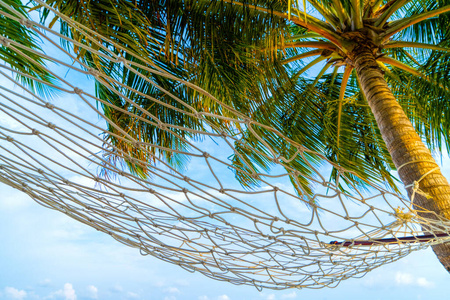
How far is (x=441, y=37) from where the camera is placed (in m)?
2.51

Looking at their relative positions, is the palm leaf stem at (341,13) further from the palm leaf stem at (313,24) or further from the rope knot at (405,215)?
the rope knot at (405,215)

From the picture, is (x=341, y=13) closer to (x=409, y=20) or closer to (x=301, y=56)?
(x=409, y=20)

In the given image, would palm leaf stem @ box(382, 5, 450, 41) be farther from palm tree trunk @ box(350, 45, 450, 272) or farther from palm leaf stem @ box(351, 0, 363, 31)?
palm tree trunk @ box(350, 45, 450, 272)

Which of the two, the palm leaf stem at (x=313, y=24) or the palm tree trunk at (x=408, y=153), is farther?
the palm leaf stem at (x=313, y=24)

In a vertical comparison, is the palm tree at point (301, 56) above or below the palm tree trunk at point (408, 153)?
above

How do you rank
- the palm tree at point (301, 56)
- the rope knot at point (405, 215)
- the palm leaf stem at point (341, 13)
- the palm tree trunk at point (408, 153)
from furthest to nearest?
the palm leaf stem at point (341, 13), the palm tree at point (301, 56), the palm tree trunk at point (408, 153), the rope knot at point (405, 215)

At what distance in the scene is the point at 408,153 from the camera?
5.29ft

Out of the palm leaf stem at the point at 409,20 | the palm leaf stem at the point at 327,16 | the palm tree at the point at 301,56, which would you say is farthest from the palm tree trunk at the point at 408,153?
the palm leaf stem at the point at 327,16

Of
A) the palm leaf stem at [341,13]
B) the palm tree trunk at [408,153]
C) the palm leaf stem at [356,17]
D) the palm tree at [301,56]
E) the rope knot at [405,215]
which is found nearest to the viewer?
the rope knot at [405,215]

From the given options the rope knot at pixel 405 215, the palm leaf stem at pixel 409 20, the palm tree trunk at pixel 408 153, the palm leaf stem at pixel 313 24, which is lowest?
the rope knot at pixel 405 215

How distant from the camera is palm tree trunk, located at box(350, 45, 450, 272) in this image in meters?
1.48

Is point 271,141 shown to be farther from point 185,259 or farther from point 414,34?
point 185,259

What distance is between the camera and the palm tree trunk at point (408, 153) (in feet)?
4.86

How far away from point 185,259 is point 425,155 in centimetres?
116
